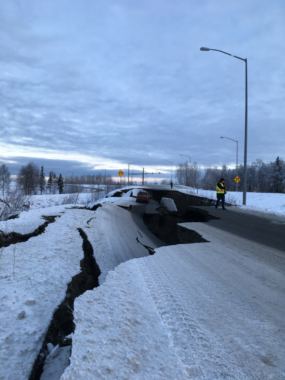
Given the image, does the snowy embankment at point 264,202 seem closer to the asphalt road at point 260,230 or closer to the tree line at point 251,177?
the asphalt road at point 260,230

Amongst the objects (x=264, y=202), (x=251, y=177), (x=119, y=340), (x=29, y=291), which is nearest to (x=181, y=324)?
(x=119, y=340)

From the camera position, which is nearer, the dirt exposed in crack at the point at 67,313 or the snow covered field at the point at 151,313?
the snow covered field at the point at 151,313

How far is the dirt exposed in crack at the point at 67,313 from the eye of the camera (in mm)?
3322

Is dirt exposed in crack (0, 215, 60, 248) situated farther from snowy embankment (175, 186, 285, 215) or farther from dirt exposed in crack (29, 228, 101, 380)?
snowy embankment (175, 186, 285, 215)

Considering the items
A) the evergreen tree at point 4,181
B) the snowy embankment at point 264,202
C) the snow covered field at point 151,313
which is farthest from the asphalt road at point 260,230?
the evergreen tree at point 4,181

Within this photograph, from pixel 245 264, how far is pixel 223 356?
13.2ft

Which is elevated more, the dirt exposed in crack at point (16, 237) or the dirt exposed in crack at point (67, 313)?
the dirt exposed in crack at point (16, 237)

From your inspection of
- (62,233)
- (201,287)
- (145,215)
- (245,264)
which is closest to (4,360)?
(201,287)

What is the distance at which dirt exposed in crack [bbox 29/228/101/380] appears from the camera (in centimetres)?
332

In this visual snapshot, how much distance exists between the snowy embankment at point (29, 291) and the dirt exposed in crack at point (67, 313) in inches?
2.3

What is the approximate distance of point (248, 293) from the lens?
17.1 ft

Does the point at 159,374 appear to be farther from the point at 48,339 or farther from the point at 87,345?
the point at 48,339

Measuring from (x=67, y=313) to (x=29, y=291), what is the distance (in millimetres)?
719

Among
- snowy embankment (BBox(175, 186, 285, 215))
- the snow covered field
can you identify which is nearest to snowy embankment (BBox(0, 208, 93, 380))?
the snow covered field
